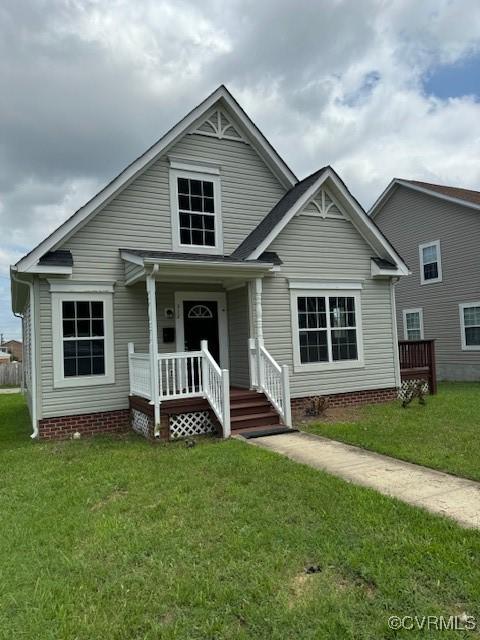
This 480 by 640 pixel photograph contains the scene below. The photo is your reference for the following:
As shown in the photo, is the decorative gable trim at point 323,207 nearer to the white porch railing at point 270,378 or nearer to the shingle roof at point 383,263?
the shingle roof at point 383,263

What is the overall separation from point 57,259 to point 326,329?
20.0ft

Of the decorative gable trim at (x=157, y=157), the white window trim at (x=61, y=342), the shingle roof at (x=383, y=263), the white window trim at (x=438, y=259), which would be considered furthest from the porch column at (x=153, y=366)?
the white window trim at (x=438, y=259)

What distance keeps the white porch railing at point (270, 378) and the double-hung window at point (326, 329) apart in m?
1.29

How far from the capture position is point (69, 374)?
917cm

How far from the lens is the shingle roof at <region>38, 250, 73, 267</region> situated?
8797 millimetres

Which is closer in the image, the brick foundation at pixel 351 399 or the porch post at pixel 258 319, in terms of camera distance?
the porch post at pixel 258 319

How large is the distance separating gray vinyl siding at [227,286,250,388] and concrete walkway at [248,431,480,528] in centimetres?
278

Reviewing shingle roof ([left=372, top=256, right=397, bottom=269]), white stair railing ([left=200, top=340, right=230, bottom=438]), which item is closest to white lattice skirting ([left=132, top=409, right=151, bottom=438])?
white stair railing ([left=200, top=340, right=230, bottom=438])

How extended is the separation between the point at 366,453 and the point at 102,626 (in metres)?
4.71

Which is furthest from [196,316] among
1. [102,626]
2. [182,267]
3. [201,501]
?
[102,626]

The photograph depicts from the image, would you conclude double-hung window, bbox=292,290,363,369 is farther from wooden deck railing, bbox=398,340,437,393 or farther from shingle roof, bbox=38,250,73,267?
shingle roof, bbox=38,250,73,267

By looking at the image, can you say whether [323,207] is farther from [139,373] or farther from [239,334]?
[139,373]

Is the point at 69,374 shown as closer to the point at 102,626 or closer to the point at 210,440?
the point at 210,440

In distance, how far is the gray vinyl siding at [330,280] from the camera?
1029 cm
